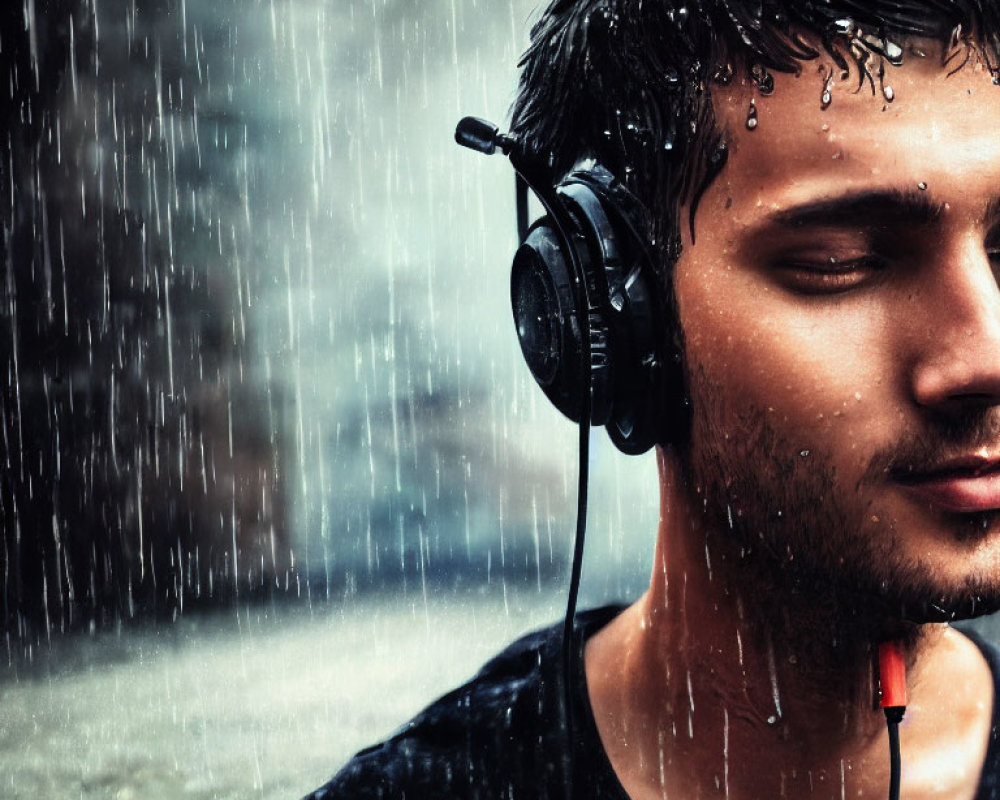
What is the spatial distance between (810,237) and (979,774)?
1.96 ft

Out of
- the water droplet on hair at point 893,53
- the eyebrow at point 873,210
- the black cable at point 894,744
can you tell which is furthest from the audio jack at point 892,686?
the water droplet on hair at point 893,53

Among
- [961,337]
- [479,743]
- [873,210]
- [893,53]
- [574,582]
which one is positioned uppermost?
[893,53]

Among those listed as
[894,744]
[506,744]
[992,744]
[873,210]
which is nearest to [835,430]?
[873,210]

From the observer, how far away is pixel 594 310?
2.80 feet

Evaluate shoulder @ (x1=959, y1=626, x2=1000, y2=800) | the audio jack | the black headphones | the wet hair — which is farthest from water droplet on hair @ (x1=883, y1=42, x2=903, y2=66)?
shoulder @ (x1=959, y1=626, x2=1000, y2=800)

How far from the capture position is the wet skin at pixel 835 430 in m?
0.74

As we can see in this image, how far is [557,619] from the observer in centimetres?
119

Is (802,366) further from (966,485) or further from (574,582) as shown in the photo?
(574,582)

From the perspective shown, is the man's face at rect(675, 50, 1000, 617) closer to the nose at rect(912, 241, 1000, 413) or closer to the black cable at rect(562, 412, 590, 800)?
the nose at rect(912, 241, 1000, 413)

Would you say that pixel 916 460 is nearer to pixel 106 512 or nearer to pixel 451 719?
pixel 451 719

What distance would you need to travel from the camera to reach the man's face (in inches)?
28.7

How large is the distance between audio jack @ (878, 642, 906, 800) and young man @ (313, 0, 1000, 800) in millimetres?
25

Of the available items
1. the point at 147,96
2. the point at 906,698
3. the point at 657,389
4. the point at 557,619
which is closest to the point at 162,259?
the point at 147,96

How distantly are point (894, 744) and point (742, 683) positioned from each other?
0.53 ft
